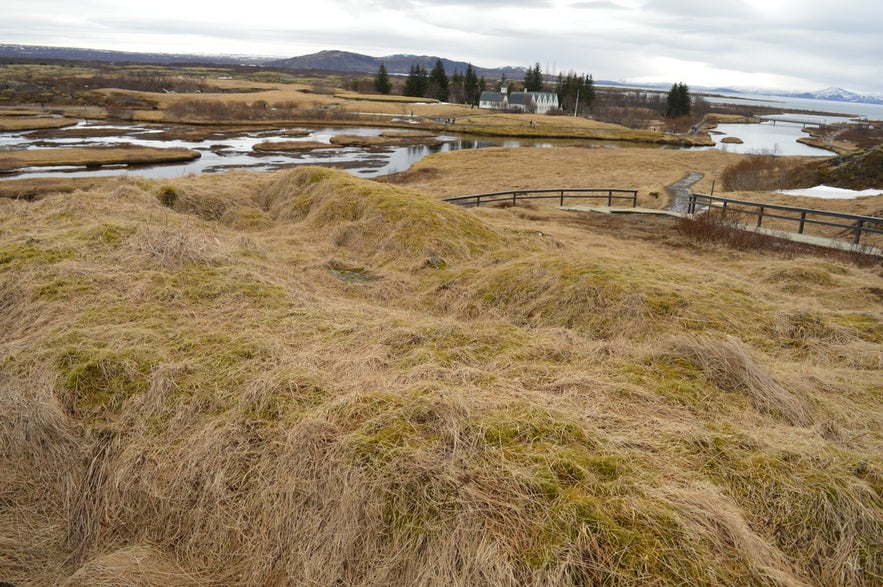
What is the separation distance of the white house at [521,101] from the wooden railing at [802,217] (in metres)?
90.5

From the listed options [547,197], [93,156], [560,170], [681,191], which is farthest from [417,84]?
[547,197]

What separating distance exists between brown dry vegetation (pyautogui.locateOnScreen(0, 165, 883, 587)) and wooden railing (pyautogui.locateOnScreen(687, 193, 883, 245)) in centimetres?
807

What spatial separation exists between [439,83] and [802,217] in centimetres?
Answer: 10903

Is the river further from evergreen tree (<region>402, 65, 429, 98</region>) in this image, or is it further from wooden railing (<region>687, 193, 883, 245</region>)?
evergreen tree (<region>402, 65, 429, 98</region>)

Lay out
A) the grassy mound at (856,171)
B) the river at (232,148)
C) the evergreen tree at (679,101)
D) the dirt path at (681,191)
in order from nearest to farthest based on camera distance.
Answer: the dirt path at (681,191) < the grassy mound at (856,171) < the river at (232,148) < the evergreen tree at (679,101)

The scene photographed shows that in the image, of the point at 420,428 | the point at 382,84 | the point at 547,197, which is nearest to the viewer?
A: the point at 420,428

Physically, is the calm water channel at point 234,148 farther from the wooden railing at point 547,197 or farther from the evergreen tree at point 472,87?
the evergreen tree at point 472,87

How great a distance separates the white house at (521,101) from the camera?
351 feet

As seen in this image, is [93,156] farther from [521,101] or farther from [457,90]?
[457,90]

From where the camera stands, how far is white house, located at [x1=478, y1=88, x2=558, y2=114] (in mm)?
107125

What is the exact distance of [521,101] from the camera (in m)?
108

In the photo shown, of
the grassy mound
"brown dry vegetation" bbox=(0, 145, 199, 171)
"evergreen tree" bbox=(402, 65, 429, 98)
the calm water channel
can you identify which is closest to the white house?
"evergreen tree" bbox=(402, 65, 429, 98)

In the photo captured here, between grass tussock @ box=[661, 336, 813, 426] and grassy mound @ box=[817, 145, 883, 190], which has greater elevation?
grassy mound @ box=[817, 145, 883, 190]

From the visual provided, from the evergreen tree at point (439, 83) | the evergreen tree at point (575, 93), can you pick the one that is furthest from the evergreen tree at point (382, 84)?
the evergreen tree at point (575, 93)
